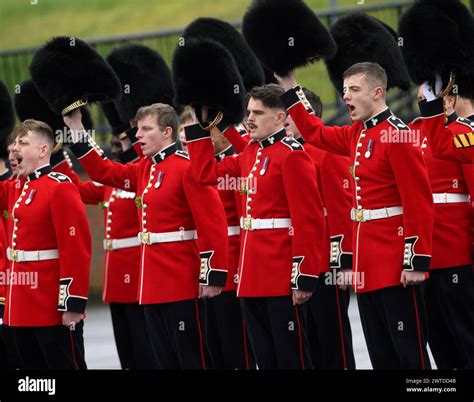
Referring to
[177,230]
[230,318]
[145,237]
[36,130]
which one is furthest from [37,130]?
[230,318]

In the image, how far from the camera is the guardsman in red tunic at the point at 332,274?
7.03 meters

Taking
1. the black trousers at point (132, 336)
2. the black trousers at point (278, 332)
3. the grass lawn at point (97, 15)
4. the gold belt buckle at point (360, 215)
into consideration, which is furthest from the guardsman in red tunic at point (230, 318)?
the grass lawn at point (97, 15)

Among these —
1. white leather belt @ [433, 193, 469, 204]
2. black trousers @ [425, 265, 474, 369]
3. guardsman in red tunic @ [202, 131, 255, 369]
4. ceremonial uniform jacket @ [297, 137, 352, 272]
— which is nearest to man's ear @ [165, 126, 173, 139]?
guardsman in red tunic @ [202, 131, 255, 369]

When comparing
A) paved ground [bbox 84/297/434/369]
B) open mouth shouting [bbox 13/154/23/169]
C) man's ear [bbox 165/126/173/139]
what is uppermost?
man's ear [bbox 165/126/173/139]

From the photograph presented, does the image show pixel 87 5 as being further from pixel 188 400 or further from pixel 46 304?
pixel 188 400

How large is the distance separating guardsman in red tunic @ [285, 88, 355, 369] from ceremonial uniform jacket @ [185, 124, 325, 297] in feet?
1.97

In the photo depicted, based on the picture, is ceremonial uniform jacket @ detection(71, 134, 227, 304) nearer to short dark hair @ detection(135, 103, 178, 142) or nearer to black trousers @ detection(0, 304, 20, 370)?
short dark hair @ detection(135, 103, 178, 142)

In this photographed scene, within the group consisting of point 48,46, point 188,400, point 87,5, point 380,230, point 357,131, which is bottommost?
point 188,400

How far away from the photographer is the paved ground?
28.7 ft

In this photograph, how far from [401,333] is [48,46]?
7.50ft

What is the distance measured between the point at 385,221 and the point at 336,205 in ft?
3.04

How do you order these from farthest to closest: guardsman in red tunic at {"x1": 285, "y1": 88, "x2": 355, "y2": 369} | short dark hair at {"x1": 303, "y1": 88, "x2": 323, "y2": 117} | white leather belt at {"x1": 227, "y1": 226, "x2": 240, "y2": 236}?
1. white leather belt at {"x1": 227, "y1": 226, "x2": 240, "y2": 236}
2. short dark hair at {"x1": 303, "y1": 88, "x2": 323, "y2": 117}
3. guardsman in red tunic at {"x1": 285, "y1": 88, "x2": 355, "y2": 369}

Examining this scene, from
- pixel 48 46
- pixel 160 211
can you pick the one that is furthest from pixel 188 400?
pixel 48 46

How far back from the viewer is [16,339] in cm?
680
